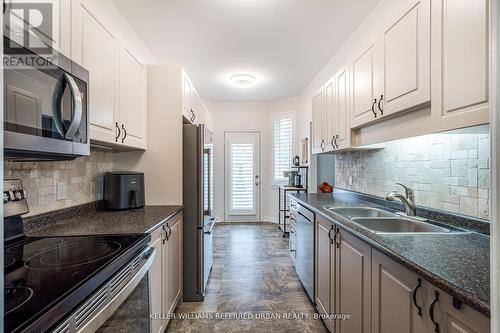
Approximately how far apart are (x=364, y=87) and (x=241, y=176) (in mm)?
4029

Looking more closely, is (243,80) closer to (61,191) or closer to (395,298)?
(61,191)

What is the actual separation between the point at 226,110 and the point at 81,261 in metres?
5.02

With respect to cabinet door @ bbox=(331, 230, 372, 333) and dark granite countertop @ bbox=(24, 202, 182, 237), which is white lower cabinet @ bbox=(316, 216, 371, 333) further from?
dark granite countertop @ bbox=(24, 202, 182, 237)

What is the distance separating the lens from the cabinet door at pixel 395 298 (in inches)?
38.2

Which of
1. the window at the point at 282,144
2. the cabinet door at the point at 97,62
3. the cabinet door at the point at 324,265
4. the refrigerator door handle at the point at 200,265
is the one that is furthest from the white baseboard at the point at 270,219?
the cabinet door at the point at 97,62

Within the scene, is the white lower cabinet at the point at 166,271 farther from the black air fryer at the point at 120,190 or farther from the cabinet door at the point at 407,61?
the cabinet door at the point at 407,61

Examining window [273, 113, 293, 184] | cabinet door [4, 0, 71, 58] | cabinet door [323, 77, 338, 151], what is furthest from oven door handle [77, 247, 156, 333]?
window [273, 113, 293, 184]

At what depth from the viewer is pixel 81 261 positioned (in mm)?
1048

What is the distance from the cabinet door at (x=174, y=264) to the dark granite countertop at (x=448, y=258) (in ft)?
4.48

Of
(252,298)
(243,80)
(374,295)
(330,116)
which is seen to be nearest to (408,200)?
(374,295)

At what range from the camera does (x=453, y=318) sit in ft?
2.67

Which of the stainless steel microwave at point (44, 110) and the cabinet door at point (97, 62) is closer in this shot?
the stainless steel microwave at point (44, 110)

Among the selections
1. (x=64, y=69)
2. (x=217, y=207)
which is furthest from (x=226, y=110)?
(x=64, y=69)

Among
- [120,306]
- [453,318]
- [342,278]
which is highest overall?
[453,318]
